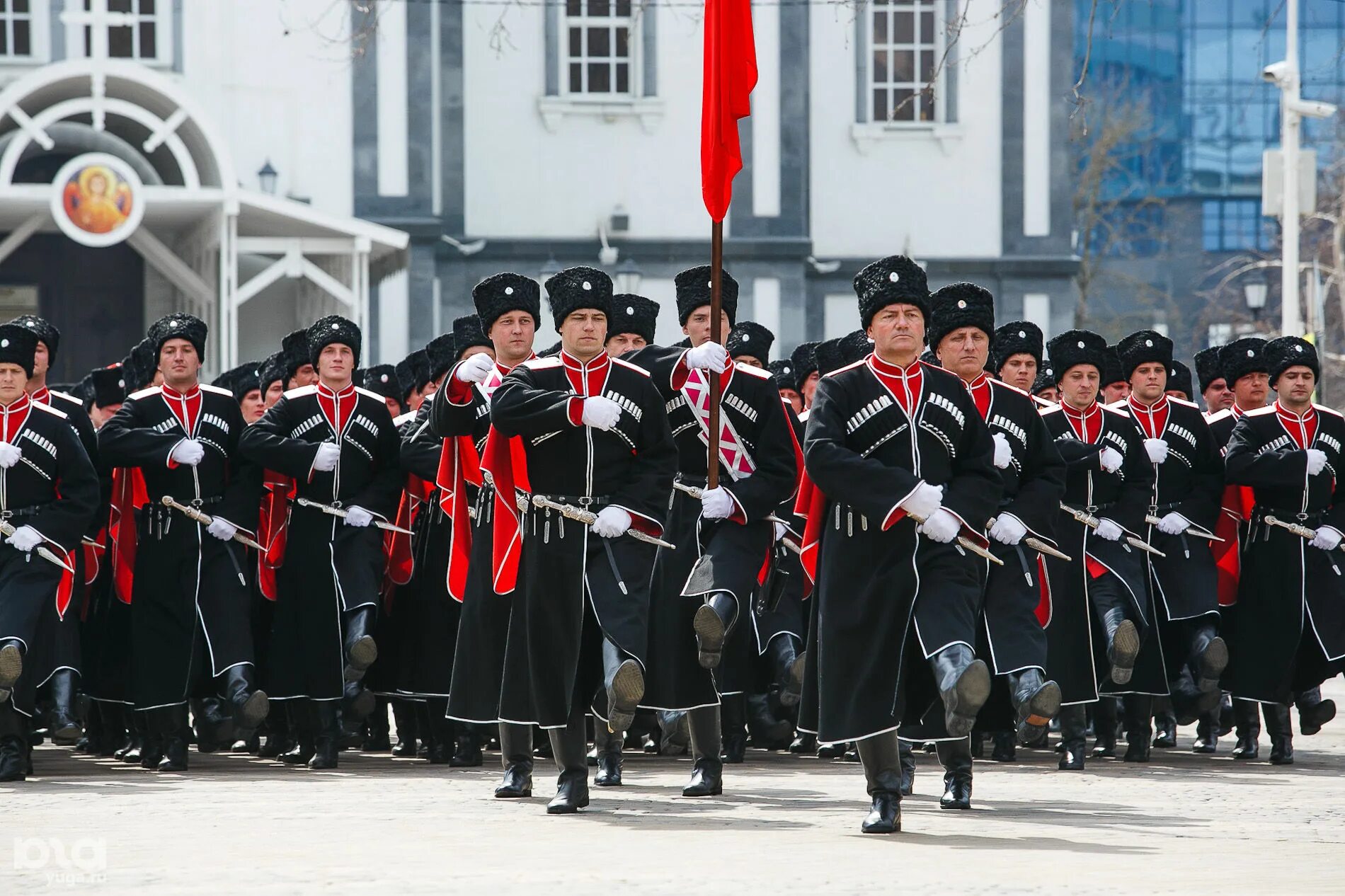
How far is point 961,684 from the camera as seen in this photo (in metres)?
7.72

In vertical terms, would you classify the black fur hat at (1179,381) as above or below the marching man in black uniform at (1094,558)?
above

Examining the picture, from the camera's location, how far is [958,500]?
821 centimetres

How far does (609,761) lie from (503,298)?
2004mm

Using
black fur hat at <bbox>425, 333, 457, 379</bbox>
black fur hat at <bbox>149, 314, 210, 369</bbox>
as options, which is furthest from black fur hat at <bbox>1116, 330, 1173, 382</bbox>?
black fur hat at <bbox>149, 314, 210, 369</bbox>

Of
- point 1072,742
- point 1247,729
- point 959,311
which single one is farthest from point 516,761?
point 1247,729

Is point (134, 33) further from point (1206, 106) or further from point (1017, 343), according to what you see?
point (1206, 106)

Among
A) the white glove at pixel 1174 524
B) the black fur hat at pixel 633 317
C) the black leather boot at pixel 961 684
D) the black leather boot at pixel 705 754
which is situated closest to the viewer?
the black leather boot at pixel 961 684

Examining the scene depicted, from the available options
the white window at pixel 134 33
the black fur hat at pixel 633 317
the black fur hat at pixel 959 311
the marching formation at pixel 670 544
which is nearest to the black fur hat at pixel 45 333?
the marching formation at pixel 670 544

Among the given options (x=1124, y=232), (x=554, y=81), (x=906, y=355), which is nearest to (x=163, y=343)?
(x=906, y=355)

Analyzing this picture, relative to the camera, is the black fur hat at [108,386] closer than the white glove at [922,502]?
No

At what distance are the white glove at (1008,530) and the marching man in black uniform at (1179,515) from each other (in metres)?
3.13

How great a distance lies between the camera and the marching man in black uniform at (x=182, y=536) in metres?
10.9

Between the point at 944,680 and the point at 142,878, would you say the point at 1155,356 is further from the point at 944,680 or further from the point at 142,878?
the point at 142,878

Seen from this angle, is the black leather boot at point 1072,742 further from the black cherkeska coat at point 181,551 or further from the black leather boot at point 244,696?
the black cherkeska coat at point 181,551
